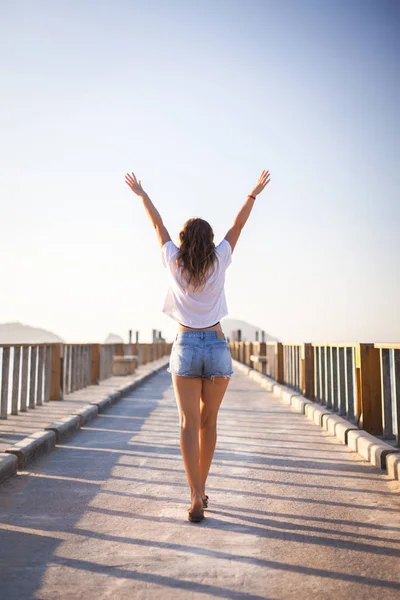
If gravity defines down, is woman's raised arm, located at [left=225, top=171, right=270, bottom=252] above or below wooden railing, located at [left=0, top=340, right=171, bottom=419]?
above

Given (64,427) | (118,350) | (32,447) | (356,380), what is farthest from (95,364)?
(32,447)

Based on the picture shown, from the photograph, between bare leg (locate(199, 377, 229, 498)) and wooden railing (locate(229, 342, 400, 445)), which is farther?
wooden railing (locate(229, 342, 400, 445))

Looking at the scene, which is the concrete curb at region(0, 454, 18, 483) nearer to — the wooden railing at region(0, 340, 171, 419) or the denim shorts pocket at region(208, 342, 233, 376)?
the denim shorts pocket at region(208, 342, 233, 376)

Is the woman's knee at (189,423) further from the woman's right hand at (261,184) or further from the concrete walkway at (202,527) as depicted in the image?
the woman's right hand at (261,184)

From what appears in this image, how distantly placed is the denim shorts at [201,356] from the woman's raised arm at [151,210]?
683mm

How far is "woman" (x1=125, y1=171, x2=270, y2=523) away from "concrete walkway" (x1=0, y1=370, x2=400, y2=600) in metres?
0.49

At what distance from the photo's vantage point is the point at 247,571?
286cm

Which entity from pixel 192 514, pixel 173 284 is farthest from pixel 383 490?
pixel 173 284

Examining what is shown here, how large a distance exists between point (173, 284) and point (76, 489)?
79.2 inches

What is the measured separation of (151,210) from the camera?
400cm

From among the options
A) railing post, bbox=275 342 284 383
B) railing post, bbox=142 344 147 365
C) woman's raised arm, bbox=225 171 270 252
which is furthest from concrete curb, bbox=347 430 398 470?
railing post, bbox=142 344 147 365

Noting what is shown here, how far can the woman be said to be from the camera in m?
3.71

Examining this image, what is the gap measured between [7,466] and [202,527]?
7.04 ft

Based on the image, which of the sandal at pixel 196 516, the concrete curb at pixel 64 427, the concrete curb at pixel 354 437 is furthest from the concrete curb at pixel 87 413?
the sandal at pixel 196 516
